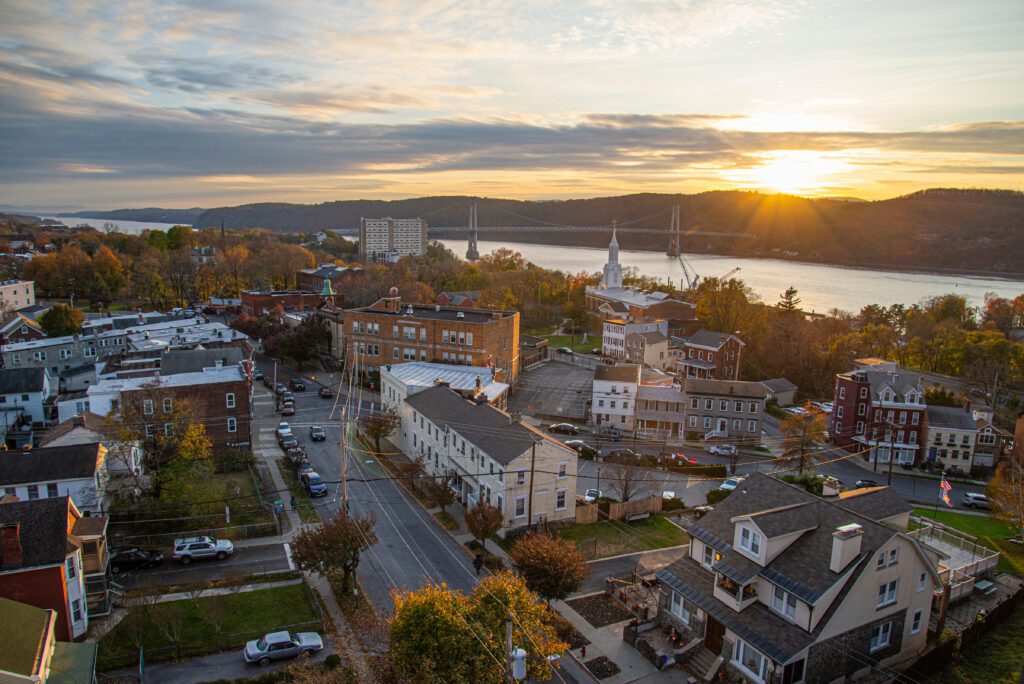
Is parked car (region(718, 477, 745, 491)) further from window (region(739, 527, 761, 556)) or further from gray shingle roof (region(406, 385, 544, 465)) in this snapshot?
window (region(739, 527, 761, 556))

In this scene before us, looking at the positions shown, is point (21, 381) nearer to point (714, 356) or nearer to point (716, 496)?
point (716, 496)

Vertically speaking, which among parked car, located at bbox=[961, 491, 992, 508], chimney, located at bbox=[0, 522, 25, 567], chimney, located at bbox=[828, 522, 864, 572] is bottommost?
parked car, located at bbox=[961, 491, 992, 508]

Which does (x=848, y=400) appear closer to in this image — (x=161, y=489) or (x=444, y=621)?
(x=444, y=621)

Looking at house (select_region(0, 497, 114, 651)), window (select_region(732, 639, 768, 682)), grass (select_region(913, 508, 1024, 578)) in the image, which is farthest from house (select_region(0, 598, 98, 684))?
grass (select_region(913, 508, 1024, 578))


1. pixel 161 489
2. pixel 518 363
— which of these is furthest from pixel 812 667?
pixel 518 363

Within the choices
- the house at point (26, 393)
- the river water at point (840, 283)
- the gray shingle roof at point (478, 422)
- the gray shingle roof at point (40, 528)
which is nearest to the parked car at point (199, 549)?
the gray shingle roof at point (40, 528)
